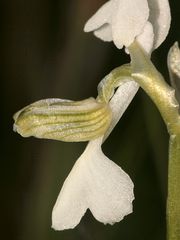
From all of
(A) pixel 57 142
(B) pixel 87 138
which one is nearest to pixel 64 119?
(B) pixel 87 138

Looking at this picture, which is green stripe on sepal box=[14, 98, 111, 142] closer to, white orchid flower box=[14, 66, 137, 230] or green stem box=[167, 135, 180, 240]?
white orchid flower box=[14, 66, 137, 230]

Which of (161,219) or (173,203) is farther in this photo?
(161,219)

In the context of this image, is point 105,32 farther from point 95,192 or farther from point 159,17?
point 95,192

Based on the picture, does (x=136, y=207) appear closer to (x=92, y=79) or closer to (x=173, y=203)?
(x=92, y=79)

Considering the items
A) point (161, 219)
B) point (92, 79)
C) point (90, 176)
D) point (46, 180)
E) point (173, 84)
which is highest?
point (173, 84)

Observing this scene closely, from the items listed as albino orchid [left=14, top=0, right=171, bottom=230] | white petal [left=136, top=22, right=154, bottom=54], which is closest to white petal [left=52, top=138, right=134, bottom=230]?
albino orchid [left=14, top=0, right=171, bottom=230]

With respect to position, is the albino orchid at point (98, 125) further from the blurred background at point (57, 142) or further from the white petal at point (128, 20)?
the blurred background at point (57, 142)

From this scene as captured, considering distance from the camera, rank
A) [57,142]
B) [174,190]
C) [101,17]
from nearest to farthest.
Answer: [174,190] → [101,17] → [57,142]

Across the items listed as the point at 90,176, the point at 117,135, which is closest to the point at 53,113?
the point at 90,176
